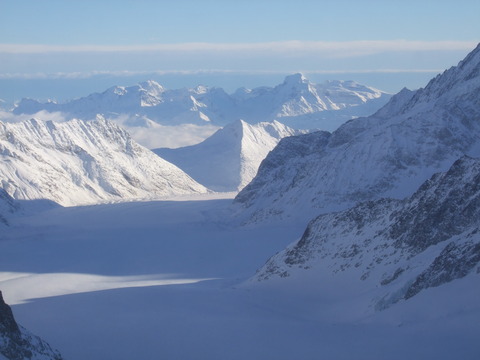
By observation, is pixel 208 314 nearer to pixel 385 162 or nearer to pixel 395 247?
pixel 395 247

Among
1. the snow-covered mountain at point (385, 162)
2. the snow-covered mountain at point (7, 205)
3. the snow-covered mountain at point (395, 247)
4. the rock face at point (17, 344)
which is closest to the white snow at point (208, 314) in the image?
the snow-covered mountain at point (395, 247)

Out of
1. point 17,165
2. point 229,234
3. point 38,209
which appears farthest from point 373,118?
point 17,165

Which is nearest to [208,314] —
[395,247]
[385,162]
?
[395,247]

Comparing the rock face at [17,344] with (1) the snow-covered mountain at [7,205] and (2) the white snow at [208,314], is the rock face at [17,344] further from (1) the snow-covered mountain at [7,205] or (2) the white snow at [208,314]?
(1) the snow-covered mountain at [7,205]

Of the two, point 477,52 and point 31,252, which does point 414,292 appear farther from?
point 477,52

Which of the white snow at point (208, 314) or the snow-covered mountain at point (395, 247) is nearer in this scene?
the white snow at point (208, 314)

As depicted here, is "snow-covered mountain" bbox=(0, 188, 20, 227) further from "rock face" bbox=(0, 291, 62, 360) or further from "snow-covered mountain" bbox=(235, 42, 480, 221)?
"rock face" bbox=(0, 291, 62, 360)

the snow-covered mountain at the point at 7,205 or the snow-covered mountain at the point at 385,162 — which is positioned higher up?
the snow-covered mountain at the point at 385,162
